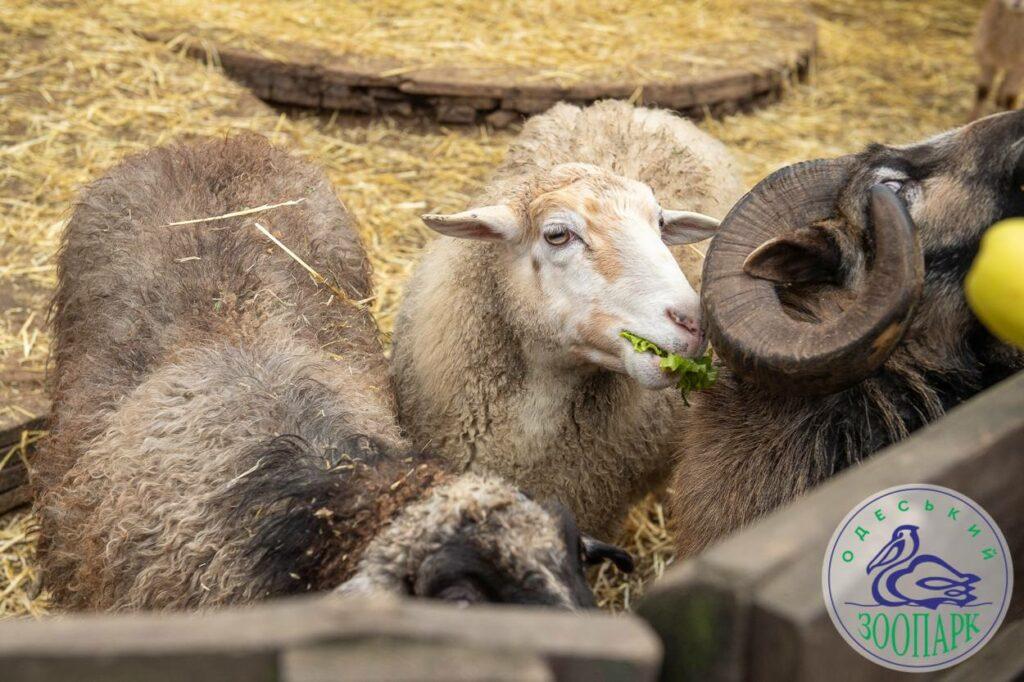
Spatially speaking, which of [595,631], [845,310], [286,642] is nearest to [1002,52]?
[845,310]

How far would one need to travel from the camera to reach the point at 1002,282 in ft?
8.02

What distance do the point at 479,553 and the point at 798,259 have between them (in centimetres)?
141

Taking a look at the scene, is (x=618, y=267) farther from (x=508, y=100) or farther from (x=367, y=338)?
(x=508, y=100)

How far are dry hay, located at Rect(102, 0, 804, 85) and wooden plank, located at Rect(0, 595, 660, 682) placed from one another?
644 centimetres

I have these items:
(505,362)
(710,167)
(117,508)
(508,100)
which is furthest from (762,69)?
(117,508)

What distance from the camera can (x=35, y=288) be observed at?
505 centimetres

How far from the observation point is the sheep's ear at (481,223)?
360cm

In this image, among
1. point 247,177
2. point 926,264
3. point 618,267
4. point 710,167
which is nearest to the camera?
point 926,264

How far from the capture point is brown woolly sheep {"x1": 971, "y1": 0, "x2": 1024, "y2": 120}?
843 centimetres

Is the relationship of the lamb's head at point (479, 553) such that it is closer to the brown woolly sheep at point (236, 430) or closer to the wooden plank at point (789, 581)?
the brown woolly sheep at point (236, 430)

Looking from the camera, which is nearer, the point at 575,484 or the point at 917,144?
the point at 917,144

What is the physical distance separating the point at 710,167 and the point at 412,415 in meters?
1.87

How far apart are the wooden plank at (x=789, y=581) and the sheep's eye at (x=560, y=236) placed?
6.07ft

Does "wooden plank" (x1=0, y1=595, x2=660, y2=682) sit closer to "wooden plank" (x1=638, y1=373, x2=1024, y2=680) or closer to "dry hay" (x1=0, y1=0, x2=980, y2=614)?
"wooden plank" (x1=638, y1=373, x2=1024, y2=680)
